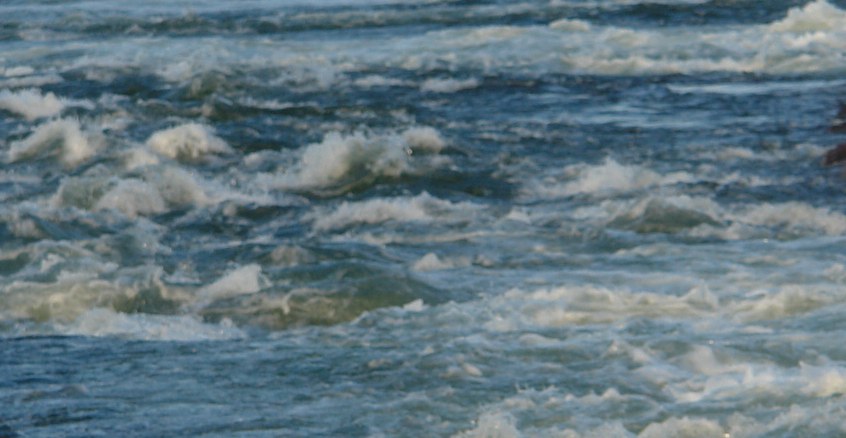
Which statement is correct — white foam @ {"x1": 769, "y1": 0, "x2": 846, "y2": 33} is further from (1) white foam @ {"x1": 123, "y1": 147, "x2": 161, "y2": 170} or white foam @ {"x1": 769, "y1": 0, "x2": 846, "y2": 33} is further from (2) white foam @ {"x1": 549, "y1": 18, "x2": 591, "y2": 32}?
(1) white foam @ {"x1": 123, "y1": 147, "x2": 161, "y2": 170}

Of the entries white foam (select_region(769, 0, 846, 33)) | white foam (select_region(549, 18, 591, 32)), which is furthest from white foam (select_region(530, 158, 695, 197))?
white foam (select_region(549, 18, 591, 32))

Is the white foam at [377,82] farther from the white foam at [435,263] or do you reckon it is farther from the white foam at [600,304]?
the white foam at [600,304]

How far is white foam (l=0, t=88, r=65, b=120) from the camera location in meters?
21.9

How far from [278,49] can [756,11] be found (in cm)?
848

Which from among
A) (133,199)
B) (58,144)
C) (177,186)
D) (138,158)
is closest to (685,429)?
(133,199)

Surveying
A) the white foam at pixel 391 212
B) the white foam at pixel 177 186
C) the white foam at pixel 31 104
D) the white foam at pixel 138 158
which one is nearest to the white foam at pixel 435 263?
the white foam at pixel 391 212

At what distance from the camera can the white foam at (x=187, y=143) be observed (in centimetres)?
1869

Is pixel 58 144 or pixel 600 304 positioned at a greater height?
pixel 600 304

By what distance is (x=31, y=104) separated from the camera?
73.3 feet

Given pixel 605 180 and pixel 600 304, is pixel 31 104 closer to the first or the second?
pixel 605 180

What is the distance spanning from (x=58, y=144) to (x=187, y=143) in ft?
4.35

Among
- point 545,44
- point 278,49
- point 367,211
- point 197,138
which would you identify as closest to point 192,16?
point 278,49

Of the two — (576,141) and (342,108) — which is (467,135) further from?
(342,108)

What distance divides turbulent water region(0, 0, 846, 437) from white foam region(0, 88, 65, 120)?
77mm
